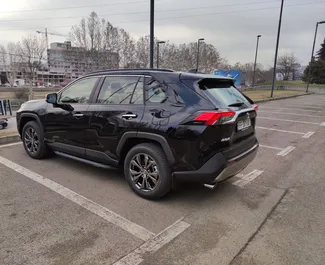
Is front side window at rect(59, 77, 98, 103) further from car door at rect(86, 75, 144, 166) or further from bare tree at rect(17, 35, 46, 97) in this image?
bare tree at rect(17, 35, 46, 97)

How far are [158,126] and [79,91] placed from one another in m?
1.89

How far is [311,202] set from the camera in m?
3.79

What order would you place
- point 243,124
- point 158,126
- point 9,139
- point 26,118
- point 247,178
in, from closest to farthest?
point 158,126 < point 243,124 < point 247,178 < point 26,118 < point 9,139

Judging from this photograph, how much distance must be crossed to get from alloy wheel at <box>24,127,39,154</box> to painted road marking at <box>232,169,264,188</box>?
378 cm

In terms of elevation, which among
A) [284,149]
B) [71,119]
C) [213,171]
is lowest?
[284,149]

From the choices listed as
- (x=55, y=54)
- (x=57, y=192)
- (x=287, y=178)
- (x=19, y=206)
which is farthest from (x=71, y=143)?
(x=55, y=54)

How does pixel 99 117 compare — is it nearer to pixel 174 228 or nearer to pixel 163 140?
pixel 163 140

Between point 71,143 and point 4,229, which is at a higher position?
point 71,143

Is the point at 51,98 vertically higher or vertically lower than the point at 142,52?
lower

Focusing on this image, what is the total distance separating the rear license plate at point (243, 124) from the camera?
138 inches

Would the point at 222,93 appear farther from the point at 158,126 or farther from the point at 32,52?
the point at 32,52

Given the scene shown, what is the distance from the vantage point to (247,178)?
4633 millimetres

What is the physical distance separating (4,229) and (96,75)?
8.46ft

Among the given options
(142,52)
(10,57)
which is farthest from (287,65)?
(10,57)
